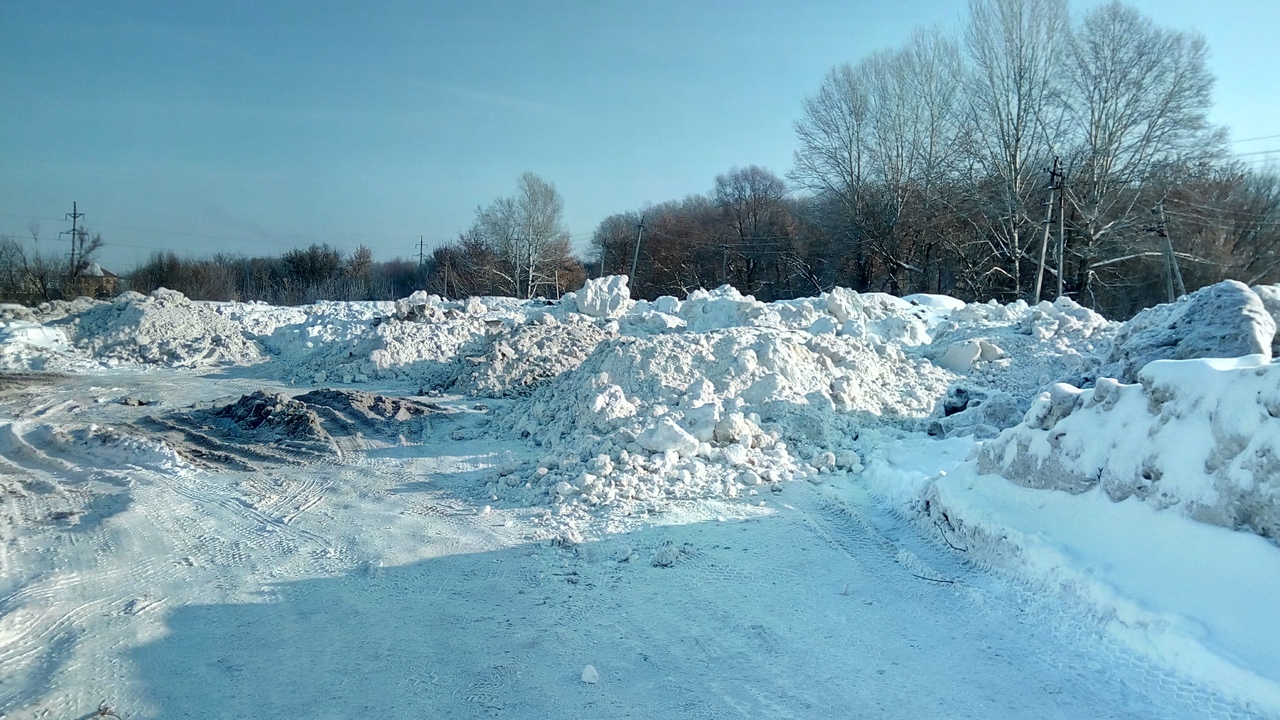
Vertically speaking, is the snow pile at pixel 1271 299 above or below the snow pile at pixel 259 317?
above

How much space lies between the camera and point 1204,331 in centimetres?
873

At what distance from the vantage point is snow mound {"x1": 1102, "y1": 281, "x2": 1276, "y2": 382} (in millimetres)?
8344

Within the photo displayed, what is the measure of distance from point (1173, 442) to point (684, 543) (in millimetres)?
3483

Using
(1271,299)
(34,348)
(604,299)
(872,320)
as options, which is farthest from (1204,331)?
(34,348)

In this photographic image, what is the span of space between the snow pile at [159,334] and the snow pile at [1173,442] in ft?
56.5

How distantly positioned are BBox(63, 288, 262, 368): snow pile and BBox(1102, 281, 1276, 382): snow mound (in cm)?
1744

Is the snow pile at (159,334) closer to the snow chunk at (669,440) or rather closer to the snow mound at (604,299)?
the snow mound at (604,299)

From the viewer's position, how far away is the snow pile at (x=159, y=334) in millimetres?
17719

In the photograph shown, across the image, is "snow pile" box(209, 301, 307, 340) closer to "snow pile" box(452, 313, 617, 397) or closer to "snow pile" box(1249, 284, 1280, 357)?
"snow pile" box(452, 313, 617, 397)

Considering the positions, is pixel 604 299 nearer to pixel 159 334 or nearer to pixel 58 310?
pixel 159 334

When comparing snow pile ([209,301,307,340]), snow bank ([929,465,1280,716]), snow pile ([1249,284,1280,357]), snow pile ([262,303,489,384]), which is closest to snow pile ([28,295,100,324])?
snow pile ([209,301,307,340])

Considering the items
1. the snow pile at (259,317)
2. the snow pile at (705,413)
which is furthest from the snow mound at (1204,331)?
the snow pile at (259,317)

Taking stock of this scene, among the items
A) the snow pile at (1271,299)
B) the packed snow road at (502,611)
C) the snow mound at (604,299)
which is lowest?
the packed snow road at (502,611)

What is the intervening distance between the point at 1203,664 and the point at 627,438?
5.37 metres
